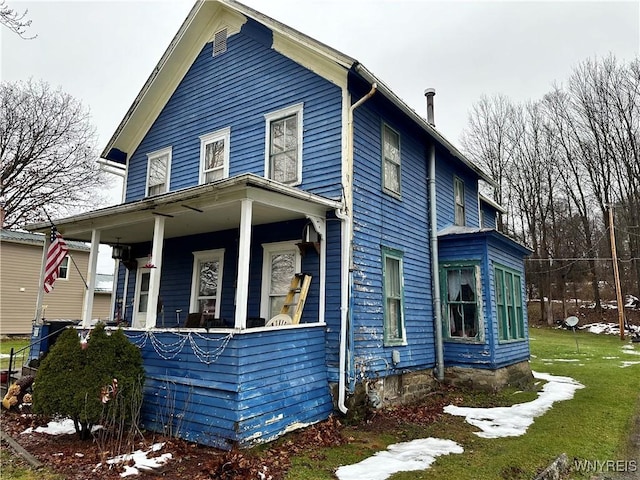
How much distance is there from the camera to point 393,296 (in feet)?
28.3

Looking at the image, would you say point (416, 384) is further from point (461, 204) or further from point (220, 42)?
point (220, 42)

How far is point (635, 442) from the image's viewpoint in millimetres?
6453

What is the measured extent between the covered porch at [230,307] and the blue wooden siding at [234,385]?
0.01 metres

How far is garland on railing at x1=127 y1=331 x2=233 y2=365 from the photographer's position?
19.0ft

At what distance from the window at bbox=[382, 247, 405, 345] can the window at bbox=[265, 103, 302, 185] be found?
2429mm

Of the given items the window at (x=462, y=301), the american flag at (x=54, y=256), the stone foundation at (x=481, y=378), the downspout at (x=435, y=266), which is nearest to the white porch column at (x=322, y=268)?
the downspout at (x=435, y=266)

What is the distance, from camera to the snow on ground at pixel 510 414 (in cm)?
675

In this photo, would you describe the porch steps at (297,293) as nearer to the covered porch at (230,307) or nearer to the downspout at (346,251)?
the covered porch at (230,307)

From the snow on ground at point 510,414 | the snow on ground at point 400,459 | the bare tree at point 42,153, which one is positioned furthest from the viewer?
the bare tree at point 42,153

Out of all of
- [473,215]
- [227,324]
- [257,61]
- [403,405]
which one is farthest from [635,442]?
[257,61]

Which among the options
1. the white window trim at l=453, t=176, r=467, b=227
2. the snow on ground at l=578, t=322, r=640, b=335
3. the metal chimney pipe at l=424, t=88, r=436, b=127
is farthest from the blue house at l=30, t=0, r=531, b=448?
the snow on ground at l=578, t=322, r=640, b=335

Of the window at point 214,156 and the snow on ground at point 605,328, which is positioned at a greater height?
the window at point 214,156

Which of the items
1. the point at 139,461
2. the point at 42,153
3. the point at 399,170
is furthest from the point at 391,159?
the point at 42,153

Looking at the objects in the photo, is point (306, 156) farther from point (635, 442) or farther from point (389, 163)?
point (635, 442)
